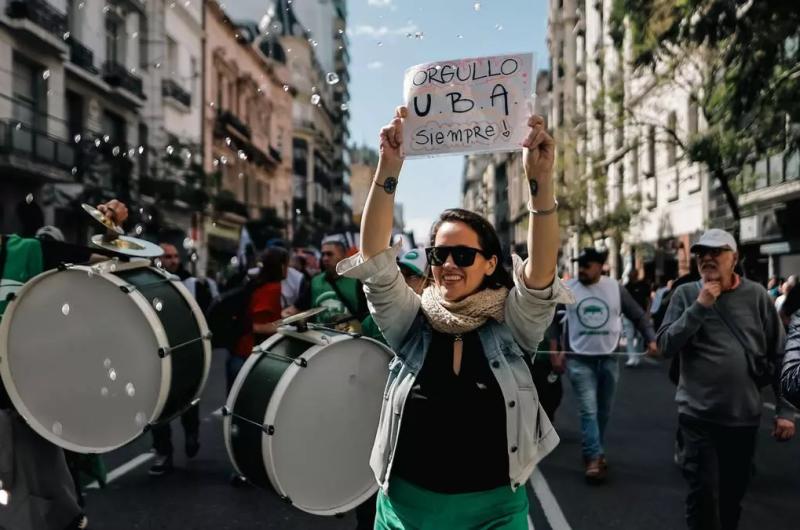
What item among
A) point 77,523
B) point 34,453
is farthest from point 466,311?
point 77,523

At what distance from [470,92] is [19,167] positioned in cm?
1967

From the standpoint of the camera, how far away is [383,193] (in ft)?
8.53

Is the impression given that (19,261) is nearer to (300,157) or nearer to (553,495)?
(553,495)

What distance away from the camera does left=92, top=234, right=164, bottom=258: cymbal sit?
12.0 feet

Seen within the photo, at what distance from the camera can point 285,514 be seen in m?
5.34

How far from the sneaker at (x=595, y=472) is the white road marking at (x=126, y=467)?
133 inches


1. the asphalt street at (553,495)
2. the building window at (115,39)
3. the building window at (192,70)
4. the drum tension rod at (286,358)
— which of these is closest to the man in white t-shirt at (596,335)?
the asphalt street at (553,495)

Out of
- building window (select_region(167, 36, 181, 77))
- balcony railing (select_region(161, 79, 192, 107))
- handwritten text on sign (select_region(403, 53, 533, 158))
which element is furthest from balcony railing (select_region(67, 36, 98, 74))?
handwritten text on sign (select_region(403, 53, 533, 158))

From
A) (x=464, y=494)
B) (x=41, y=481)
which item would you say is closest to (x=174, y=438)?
(x=41, y=481)

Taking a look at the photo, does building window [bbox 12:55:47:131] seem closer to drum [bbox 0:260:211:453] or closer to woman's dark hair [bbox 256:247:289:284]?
woman's dark hair [bbox 256:247:289:284]

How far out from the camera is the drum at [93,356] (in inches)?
135

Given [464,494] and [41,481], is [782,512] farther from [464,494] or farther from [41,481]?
[41,481]

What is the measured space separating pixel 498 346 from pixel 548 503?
3351 mm

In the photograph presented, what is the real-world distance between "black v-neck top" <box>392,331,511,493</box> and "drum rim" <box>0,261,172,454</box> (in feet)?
4.08
